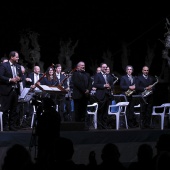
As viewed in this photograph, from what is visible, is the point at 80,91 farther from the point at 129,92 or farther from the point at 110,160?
the point at 110,160

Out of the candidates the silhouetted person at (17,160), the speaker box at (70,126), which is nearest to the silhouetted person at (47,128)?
the speaker box at (70,126)

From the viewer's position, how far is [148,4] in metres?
21.2

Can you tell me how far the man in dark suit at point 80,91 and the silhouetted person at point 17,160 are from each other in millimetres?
7024

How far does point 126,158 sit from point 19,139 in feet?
6.84

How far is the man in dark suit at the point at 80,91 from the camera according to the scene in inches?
434

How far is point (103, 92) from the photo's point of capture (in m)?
11.7

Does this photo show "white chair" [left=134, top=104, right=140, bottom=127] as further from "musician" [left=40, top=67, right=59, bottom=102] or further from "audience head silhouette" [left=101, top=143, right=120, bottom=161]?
"audience head silhouette" [left=101, top=143, right=120, bottom=161]

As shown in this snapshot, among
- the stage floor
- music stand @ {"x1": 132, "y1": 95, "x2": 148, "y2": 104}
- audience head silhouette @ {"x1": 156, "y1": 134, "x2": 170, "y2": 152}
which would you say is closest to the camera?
audience head silhouette @ {"x1": 156, "y1": 134, "x2": 170, "y2": 152}

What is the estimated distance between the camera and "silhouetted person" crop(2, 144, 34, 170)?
3.65 meters

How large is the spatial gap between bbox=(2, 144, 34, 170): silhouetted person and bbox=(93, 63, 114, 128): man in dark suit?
7.69 metres

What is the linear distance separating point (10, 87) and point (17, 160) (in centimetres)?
600

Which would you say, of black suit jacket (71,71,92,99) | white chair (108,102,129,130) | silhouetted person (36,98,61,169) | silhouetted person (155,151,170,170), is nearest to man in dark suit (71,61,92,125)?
black suit jacket (71,71,92,99)

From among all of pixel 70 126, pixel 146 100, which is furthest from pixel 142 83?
pixel 70 126

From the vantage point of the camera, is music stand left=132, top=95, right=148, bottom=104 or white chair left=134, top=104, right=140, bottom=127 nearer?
music stand left=132, top=95, right=148, bottom=104
